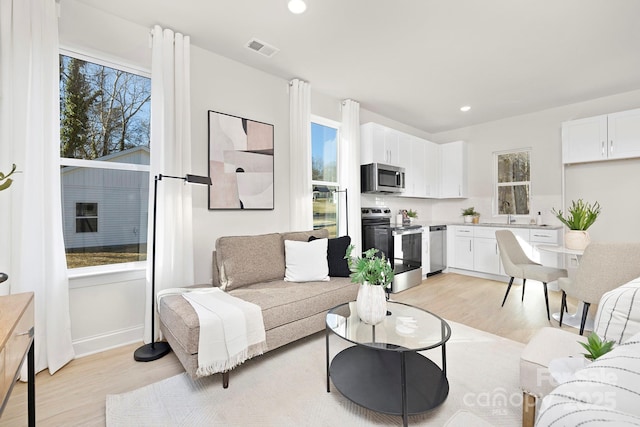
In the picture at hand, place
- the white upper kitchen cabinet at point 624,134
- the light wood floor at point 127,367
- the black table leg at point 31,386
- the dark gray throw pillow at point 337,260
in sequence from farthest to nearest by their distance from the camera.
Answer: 1. the white upper kitchen cabinet at point 624,134
2. the dark gray throw pillow at point 337,260
3. the light wood floor at point 127,367
4. the black table leg at point 31,386

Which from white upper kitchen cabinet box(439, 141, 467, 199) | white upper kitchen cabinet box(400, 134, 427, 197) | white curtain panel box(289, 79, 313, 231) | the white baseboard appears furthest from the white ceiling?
the white baseboard

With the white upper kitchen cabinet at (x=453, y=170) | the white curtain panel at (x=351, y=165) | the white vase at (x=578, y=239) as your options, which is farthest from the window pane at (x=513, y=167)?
the white curtain panel at (x=351, y=165)

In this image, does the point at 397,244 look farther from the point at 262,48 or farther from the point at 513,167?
the point at 262,48

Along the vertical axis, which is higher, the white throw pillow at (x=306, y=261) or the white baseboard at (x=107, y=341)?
the white throw pillow at (x=306, y=261)

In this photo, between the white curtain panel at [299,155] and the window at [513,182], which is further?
the window at [513,182]

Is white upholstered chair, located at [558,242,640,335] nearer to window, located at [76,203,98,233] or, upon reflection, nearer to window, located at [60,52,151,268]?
window, located at [60,52,151,268]

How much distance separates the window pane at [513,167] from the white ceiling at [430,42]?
1118mm

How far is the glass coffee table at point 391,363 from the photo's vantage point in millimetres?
1538

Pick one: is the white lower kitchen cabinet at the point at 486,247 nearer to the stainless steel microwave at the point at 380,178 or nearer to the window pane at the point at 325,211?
the stainless steel microwave at the point at 380,178

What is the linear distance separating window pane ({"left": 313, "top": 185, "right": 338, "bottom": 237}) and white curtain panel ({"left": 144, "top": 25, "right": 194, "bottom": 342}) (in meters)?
1.73

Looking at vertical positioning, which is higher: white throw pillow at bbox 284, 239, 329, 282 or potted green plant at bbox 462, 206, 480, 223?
potted green plant at bbox 462, 206, 480, 223

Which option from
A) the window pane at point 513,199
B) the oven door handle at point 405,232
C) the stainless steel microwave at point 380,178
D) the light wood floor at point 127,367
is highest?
the stainless steel microwave at point 380,178

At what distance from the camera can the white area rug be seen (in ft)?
5.20

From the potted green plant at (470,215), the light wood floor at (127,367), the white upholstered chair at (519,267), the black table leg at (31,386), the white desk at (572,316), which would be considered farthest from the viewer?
the potted green plant at (470,215)
